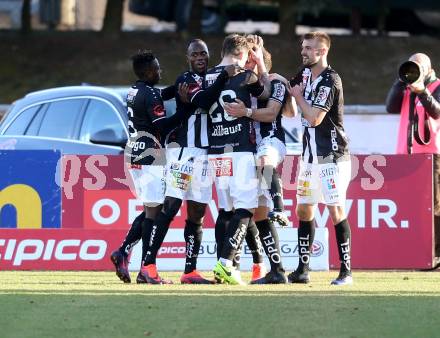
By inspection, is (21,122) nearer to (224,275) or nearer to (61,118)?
(61,118)

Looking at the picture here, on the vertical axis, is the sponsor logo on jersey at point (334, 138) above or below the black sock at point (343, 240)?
above

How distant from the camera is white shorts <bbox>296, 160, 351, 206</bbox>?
404 inches

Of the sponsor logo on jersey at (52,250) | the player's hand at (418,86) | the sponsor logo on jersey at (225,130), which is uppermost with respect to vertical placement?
Answer: the player's hand at (418,86)

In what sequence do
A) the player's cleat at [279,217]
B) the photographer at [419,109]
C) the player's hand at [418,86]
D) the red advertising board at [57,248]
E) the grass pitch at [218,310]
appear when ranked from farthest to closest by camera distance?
1. the red advertising board at [57,248]
2. the photographer at [419,109]
3. the player's hand at [418,86]
4. the player's cleat at [279,217]
5. the grass pitch at [218,310]

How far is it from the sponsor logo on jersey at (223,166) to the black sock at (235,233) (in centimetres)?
33

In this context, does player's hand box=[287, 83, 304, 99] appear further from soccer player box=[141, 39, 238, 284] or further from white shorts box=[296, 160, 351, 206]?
soccer player box=[141, 39, 238, 284]

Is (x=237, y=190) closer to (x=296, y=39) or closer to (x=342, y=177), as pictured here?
(x=342, y=177)

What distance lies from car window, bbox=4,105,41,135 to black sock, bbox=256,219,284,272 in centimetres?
503

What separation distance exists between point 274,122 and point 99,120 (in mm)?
4400

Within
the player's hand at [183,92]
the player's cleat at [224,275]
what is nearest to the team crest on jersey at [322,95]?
the player's hand at [183,92]

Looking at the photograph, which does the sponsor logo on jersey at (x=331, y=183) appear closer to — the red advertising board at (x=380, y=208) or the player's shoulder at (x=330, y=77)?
the player's shoulder at (x=330, y=77)

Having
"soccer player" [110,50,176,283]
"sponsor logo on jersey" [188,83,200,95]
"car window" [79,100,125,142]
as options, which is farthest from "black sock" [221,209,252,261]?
"car window" [79,100,125,142]

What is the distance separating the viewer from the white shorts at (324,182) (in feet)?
33.7

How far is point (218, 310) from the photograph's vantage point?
8172mm
